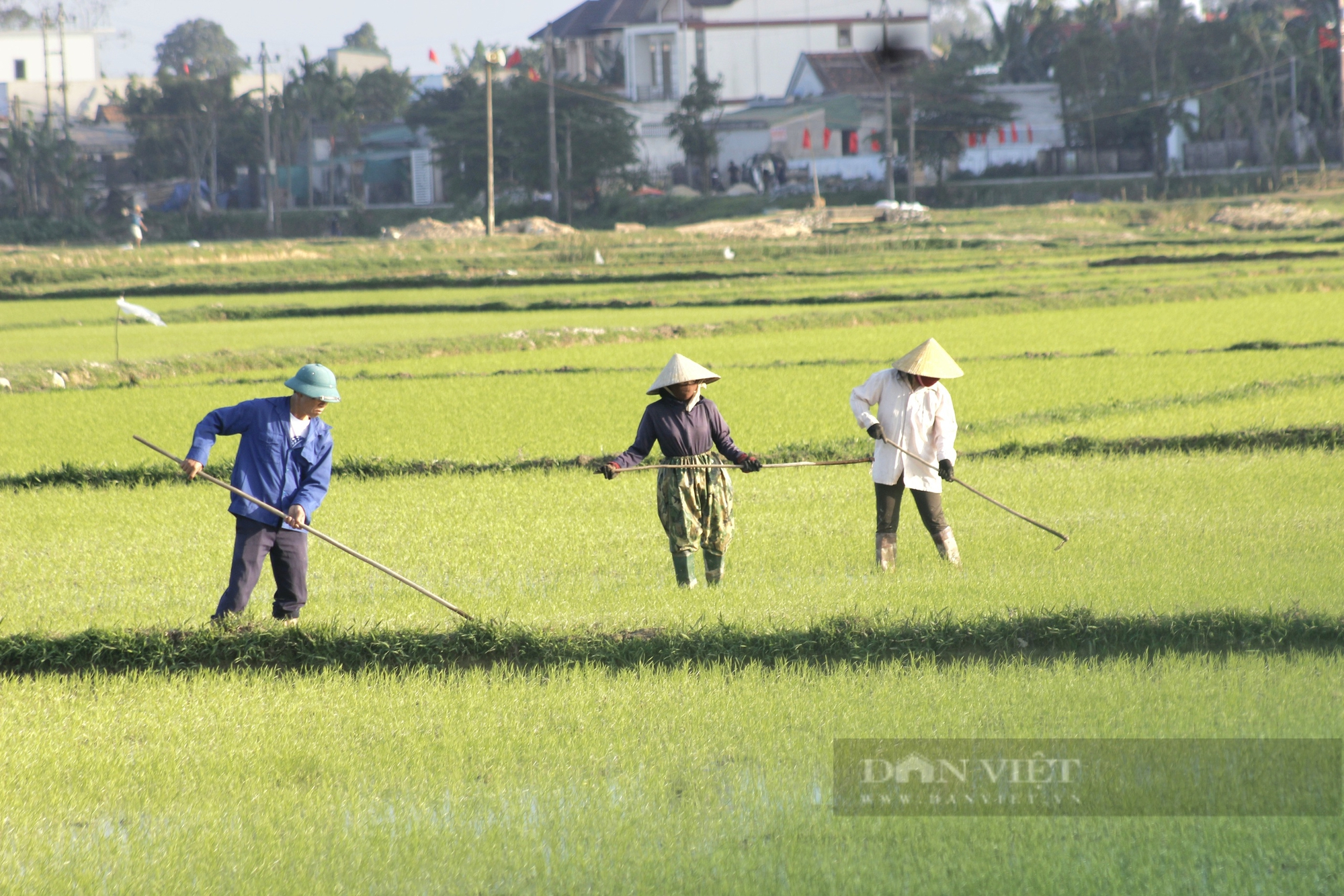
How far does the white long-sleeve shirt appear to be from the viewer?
641cm

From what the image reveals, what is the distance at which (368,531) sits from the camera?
7.59m

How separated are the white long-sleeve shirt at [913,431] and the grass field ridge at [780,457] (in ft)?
10.2

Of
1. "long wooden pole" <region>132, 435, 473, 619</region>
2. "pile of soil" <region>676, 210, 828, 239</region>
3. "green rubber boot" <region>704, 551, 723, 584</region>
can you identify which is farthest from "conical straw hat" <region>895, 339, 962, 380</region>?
"pile of soil" <region>676, 210, 828, 239</region>

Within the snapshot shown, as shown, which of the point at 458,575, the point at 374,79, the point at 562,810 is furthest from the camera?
the point at 374,79

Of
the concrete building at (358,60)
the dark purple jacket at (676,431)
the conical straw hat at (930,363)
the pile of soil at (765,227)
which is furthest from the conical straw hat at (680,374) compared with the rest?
the concrete building at (358,60)

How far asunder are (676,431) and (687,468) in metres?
0.18

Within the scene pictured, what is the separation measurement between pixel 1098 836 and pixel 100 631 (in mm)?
4092

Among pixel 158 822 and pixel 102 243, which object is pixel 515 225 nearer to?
pixel 102 243

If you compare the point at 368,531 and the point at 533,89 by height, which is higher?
the point at 533,89

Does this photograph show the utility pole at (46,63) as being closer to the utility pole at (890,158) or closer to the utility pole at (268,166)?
the utility pole at (268,166)

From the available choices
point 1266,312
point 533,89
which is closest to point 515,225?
point 533,89

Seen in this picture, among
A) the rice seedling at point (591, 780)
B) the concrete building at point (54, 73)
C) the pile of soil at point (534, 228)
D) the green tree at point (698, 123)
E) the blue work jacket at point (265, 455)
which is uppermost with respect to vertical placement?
the concrete building at point (54, 73)

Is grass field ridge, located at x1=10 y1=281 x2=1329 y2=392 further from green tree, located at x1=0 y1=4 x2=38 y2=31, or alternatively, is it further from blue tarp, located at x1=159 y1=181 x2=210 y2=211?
green tree, located at x1=0 y1=4 x2=38 y2=31

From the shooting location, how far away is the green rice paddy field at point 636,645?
11.2 feet
